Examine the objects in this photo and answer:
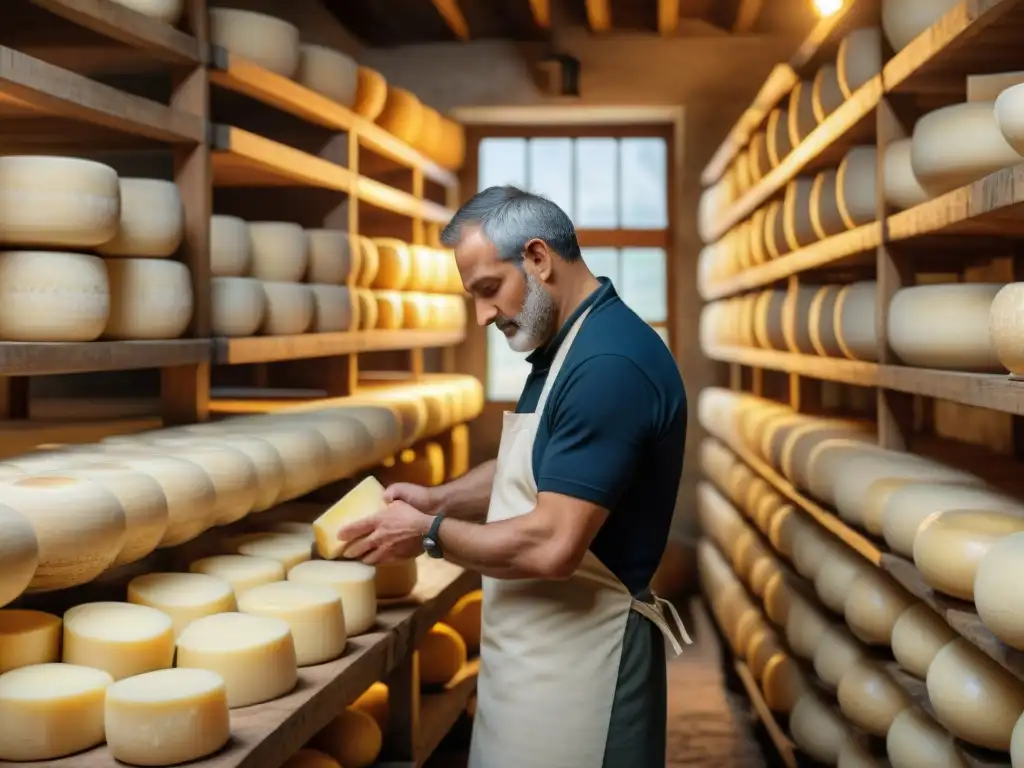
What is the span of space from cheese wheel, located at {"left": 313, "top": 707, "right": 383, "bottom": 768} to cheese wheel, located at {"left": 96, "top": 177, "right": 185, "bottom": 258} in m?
1.15

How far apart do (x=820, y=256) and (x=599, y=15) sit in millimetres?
2584

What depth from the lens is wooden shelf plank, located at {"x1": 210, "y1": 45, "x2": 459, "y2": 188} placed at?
3127 millimetres

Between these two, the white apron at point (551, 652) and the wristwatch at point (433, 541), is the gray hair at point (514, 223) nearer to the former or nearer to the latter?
the white apron at point (551, 652)

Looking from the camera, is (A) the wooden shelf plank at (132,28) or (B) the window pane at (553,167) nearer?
(A) the wooden shelf plank at (132,28)

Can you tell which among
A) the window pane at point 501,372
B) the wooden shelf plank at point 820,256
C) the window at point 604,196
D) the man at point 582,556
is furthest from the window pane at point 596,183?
the man at point 582,556

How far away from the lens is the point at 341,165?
4.09m

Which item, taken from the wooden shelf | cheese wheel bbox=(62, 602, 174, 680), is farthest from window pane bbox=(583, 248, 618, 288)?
cheese wheel bbox=(62, 602, 174, 680)

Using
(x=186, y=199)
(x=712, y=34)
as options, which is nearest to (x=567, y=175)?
(x=712, y=34)

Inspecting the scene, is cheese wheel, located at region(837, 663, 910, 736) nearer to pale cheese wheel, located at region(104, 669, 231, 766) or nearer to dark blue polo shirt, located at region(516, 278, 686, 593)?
dark blue polo shirt, located at region(516, 278, 686, 593)

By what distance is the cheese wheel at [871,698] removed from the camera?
9.02 feet

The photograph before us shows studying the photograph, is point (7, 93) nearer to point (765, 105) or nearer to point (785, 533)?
point (785, 533)

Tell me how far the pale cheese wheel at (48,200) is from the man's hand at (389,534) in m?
0.79

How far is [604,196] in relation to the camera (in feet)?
21.5

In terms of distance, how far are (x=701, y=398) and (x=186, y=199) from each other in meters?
3.67
